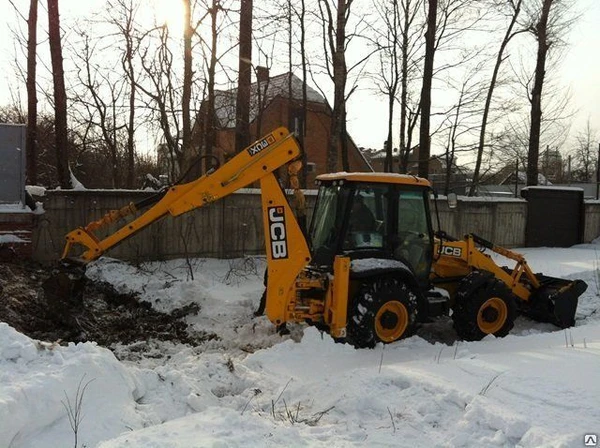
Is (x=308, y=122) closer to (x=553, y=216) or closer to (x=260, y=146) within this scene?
(x=553, y=216)

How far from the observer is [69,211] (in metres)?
11.0

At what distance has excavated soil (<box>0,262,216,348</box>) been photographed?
22.5ft

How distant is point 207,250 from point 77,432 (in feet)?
29.0

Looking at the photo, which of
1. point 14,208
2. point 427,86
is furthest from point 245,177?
point 427,86

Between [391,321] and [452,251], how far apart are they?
1818 millimetres

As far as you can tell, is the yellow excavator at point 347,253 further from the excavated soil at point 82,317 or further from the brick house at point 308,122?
the brick house at point 308,122

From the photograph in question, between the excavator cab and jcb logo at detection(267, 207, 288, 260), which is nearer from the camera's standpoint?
jcb logo at detection(267, 207, 288, 260)

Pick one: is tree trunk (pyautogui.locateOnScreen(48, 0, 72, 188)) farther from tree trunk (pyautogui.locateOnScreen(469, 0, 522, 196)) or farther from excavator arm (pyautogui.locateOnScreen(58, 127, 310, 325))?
tree trunk (pyautogui.locateOnScreen(469, 0, 522, 196))

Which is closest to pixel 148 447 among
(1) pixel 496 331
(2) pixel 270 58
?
(1) pixel 496 331

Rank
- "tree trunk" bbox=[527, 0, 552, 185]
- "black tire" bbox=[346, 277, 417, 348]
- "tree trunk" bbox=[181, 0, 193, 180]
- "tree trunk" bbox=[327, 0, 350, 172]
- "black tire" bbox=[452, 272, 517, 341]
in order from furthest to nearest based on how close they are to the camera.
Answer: "tree trunk" bbox=[527, 0, 552, 185], "tree trunk" bbox=[327, 0, 350, 172], "tree trunk" bbox=[181, 0, 193, 180], "black tire" bbox=[452, 272, 517, 341], "black tire" bbox=[346, 277, 417, 348]

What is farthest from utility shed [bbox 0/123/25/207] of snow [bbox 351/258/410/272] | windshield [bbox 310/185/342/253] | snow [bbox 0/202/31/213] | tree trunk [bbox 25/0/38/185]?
snow [bbox 351/258/410/272]

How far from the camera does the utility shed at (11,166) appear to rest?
10273 mm

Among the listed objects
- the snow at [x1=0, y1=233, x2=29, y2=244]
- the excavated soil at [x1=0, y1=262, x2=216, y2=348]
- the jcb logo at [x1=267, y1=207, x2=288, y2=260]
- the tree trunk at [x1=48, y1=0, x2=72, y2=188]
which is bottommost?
the excavated soil at [x1=0, y1=262, x2=216, y2=348]

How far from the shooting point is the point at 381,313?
652 centimetres
